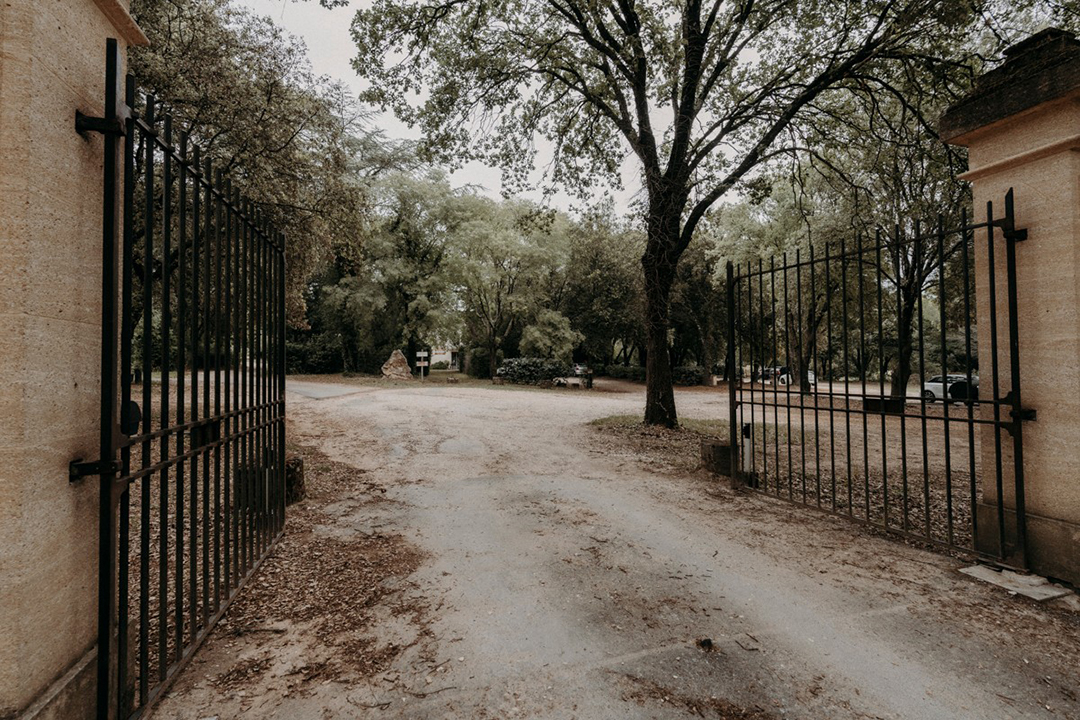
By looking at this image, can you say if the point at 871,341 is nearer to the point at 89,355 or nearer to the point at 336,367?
the point at 336,367

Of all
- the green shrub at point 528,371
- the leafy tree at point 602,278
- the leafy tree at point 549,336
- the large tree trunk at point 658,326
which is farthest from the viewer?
the leafy tree at point 602,278

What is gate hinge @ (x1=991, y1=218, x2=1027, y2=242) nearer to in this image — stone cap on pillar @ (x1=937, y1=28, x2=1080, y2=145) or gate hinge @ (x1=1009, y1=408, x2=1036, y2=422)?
stone cap on pillar @ (x1=937, y1=28, x2=1080, y2=145)

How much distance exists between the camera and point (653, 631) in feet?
9.53

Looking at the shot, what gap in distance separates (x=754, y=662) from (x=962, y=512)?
455 cm

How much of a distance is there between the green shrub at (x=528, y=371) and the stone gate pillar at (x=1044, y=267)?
2242cm

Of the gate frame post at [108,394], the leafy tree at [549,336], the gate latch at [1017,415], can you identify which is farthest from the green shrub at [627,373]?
the gate frame post at [108,394]

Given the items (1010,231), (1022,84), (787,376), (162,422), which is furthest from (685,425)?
(162,422)

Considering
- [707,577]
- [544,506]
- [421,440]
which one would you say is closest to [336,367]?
[421,440]

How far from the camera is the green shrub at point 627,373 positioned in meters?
32.1

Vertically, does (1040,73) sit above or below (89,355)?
above

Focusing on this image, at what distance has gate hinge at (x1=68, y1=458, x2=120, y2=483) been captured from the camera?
1927 mm

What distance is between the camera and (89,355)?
207cm

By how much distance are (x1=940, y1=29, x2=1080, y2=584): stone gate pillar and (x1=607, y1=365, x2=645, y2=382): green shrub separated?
91.3ft

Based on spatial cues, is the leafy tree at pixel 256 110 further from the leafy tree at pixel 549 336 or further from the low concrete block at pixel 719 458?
the leafy tree at pixel 549 336
